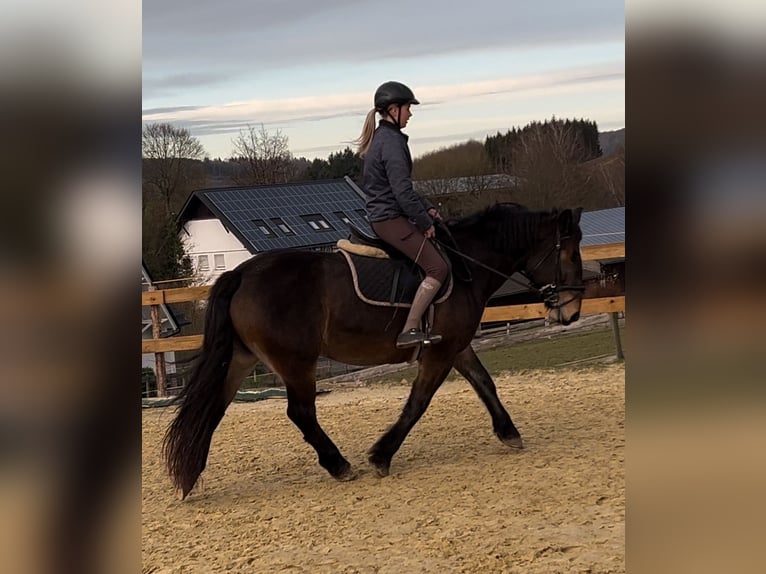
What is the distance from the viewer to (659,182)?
798mm

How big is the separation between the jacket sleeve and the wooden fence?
3317 mm

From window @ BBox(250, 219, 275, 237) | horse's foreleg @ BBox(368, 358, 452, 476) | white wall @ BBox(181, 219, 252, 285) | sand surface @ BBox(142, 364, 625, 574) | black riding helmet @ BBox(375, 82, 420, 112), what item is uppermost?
black riding helmet @ BBox(375, 82, 420, 112)

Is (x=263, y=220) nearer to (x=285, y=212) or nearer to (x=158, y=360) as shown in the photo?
(x=285, y=212)

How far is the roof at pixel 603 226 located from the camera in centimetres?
998

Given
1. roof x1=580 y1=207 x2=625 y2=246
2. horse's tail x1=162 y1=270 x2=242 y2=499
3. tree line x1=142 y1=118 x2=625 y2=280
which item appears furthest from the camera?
tree line x1=142 y1=118 x2=625 y2=280

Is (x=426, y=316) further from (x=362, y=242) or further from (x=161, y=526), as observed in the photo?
(x=161, y=526)

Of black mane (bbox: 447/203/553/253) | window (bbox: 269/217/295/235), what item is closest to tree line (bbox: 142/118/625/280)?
window (bbox: 269/217/295/235)

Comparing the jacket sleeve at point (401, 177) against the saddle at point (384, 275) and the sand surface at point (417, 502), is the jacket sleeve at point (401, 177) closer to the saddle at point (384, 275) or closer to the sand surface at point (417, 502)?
the saddle at point (384, 275)

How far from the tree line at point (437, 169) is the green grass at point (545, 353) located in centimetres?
181

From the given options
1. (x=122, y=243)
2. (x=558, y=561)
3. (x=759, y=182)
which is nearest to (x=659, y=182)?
(x=759, y=182)

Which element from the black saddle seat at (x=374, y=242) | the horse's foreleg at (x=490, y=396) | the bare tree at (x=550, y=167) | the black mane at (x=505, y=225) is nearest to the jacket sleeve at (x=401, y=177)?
the black saddle seat at (x=374, y=242)

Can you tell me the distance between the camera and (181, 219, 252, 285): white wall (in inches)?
462

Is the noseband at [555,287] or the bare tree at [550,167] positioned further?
the bare tree at [550,167]

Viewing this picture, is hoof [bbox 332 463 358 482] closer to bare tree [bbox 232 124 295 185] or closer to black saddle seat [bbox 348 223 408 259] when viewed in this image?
black saddle seat [bbox 348 223 408 259]
